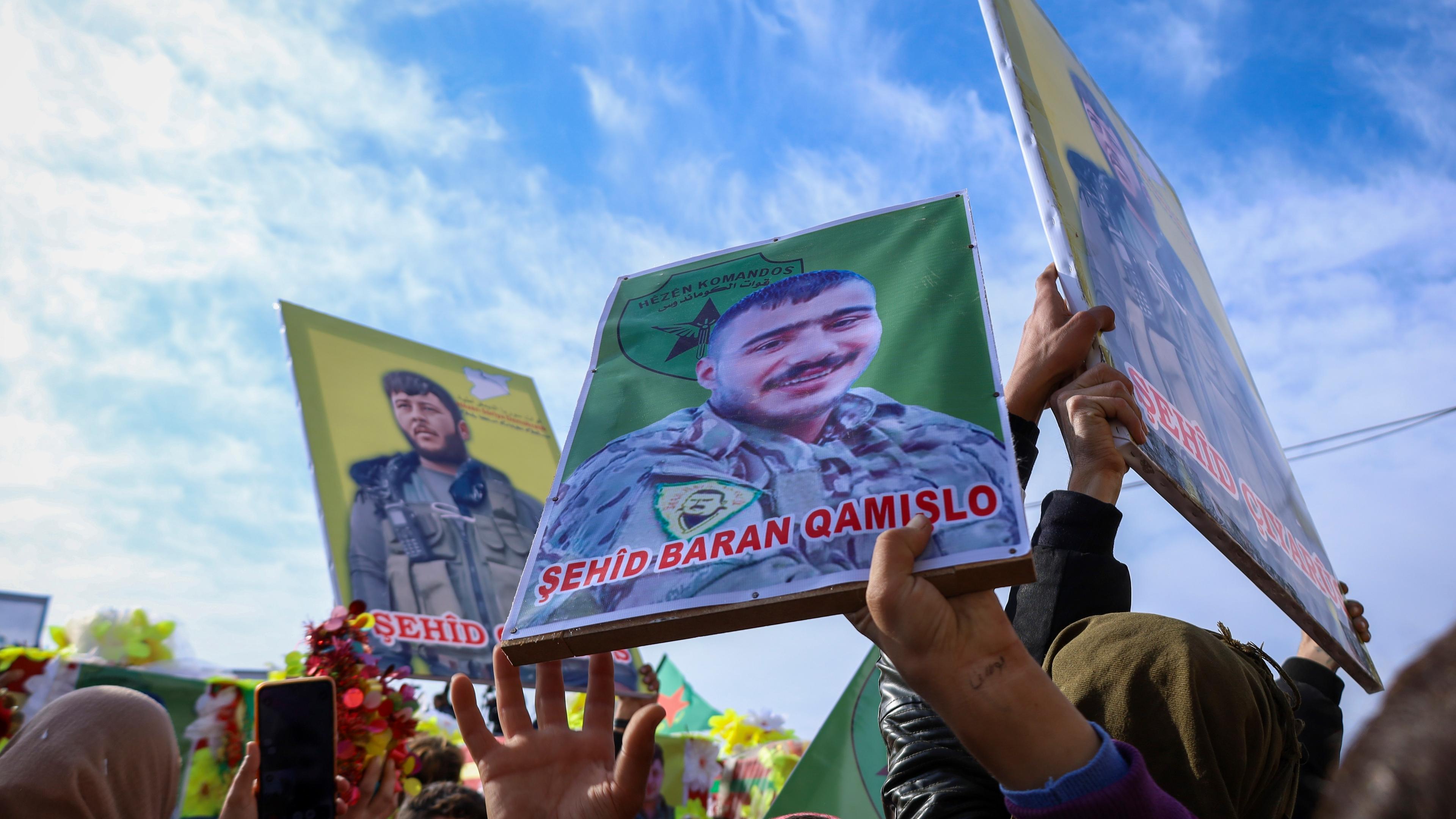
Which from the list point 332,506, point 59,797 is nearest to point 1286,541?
point 59,797

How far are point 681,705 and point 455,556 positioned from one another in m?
3.61

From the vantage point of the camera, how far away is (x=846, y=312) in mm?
1626

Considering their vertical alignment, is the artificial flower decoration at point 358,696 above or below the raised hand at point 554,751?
above

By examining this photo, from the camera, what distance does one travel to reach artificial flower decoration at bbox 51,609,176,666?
3178 millimetres

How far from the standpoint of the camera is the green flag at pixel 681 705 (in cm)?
806

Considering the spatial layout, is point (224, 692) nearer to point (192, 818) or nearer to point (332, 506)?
point (192, 818)

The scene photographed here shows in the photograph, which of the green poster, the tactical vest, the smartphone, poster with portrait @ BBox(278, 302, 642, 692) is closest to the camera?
the smartphone

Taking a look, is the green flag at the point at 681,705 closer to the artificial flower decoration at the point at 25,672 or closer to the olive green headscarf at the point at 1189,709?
the artificial flower decoration at the point at 25,672

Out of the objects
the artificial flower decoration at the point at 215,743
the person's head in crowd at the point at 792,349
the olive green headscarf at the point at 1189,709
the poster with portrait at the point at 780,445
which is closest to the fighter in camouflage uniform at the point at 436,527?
the artificial flower decoration at the point at 215,743

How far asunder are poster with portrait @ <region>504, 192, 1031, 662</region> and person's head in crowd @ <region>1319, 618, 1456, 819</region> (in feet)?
2.18

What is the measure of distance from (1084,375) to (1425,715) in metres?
1.42

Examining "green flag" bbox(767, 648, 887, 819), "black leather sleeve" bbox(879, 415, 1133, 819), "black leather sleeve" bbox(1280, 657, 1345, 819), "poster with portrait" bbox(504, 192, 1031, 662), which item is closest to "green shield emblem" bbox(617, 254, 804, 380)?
"poster with portrait" bbox(504, 192, 1031, 662)

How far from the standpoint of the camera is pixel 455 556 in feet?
17.8

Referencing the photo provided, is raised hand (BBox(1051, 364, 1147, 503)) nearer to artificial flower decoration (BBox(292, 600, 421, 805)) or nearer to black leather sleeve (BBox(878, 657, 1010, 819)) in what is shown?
black leather sleeve (BBox(878, 657, 1010, 819))
